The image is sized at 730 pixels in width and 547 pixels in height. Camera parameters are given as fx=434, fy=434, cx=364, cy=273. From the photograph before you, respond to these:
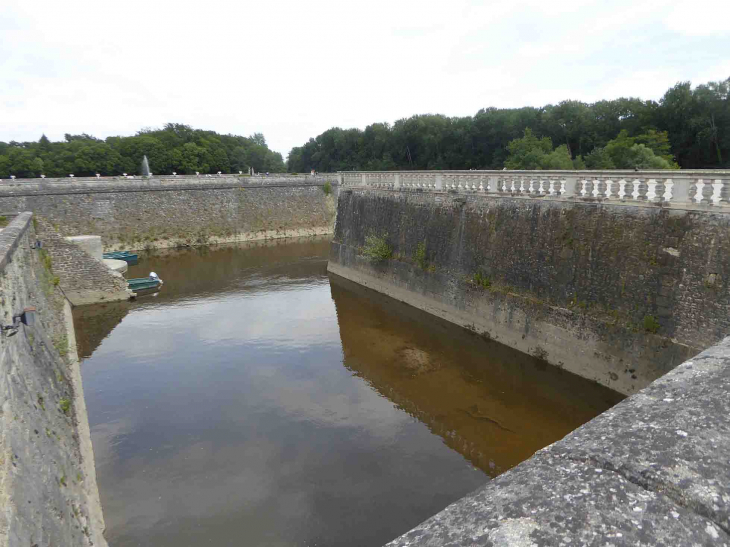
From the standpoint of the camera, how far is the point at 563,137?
40219 mm

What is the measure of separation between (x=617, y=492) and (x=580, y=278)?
1000 centimetres

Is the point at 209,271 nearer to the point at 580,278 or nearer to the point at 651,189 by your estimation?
the point at 580,278

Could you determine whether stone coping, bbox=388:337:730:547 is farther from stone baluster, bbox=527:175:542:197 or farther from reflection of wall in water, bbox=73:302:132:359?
reflection of wall in water, bbox=73:302:132:359

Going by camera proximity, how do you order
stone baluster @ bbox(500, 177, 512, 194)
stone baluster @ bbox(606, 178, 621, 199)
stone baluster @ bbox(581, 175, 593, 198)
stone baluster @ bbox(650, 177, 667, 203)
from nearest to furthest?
stone baluster @ bbox(650, 177, 667, 203) < stone baluster @ bbox(606, 178, 621, 199) < stone baluster @ bbox(581, 175, 593, 198) < stone baluster @ bbox(500, 177, 512, 194)

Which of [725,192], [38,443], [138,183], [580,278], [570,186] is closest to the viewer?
[38,443]

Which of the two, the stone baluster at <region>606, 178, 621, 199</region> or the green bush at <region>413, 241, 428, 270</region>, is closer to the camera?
the stone baluster at <region>606, 178, 621, 199</region>

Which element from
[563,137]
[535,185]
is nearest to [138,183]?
[535,185]

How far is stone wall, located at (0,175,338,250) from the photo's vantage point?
2817 centimetres

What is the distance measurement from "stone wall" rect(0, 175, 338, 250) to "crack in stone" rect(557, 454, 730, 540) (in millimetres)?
30944

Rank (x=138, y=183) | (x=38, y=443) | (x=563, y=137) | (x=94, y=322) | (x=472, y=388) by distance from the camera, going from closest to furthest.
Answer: (x=38, y=443), (x=472, y=388), (x=94, y=322), (x=138, y=183), (x=563, y=137)

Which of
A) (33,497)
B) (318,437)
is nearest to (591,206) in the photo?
(318,437)

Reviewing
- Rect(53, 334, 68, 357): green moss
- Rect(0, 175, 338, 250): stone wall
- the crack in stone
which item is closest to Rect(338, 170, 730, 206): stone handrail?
the crack in stone

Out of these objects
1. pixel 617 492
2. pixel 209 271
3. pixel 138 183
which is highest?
pixel 138 183

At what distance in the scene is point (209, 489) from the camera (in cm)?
790
